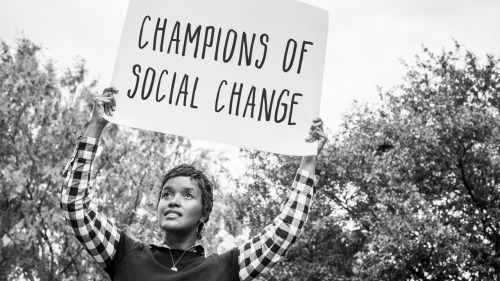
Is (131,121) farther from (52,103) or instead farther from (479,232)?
(52,103)

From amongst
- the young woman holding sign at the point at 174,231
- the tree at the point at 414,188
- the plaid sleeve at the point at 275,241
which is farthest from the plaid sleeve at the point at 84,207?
the tree at the point at 414,188

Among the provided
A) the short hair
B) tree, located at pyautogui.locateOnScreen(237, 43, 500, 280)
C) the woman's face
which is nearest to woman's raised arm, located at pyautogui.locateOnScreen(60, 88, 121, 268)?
the woman's face

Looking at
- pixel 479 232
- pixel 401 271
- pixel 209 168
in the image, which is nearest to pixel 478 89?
pixel 479 232

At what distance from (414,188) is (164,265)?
10.8m

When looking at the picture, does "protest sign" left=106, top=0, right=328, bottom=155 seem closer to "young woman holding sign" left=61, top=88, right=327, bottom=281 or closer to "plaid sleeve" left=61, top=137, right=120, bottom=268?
"young woman holding sign" left=61, top=88, right=327, bottom=281

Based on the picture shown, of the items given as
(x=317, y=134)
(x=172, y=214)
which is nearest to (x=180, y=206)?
(x=172, y=214)

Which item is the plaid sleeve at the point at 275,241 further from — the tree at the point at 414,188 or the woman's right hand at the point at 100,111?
the tree at the point at 414,188

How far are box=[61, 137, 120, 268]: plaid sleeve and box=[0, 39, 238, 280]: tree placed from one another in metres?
10.6

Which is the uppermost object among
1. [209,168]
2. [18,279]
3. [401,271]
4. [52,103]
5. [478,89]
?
[478,89]

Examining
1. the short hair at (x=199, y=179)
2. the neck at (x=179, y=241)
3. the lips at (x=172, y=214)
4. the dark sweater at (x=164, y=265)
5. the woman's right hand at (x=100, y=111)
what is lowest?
the dark sweater at (x=164, y=265)

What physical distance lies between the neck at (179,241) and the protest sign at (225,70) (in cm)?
43

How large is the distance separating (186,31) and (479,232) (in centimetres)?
1129

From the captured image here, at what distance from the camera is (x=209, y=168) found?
14.1 metres

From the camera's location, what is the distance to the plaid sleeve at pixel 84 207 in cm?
228
